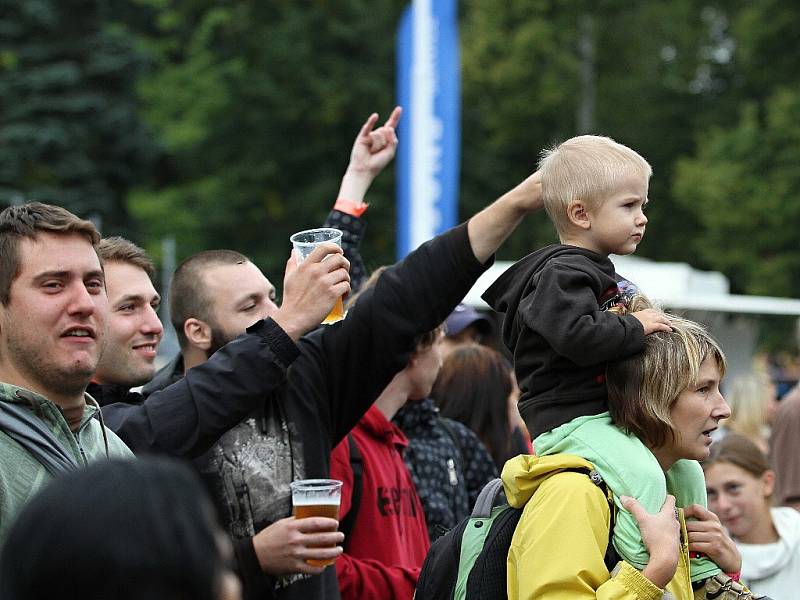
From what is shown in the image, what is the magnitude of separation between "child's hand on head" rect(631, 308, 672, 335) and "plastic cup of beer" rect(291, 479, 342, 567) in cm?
90

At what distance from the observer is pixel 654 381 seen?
10.7 ft

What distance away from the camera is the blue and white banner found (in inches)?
517

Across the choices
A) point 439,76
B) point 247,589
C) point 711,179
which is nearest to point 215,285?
point 247,589

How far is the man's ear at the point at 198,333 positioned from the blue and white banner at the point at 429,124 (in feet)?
28.2

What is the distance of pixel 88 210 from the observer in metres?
26.0

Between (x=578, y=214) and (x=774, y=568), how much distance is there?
2791mm

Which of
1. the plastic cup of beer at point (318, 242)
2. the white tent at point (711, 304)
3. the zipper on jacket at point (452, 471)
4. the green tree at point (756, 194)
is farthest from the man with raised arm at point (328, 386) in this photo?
the green tree at point (756, 194)

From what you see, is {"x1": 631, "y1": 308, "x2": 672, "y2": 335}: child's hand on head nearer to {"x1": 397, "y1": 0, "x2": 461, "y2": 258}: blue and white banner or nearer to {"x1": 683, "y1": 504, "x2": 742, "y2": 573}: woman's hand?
{"x1": 683, "y1": 504, "x2": 742, "y2": 573}: woman's hand

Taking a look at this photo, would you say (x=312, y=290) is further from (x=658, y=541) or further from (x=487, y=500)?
(x=658, y=541)

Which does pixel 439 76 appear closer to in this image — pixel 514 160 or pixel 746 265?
pixel 746 265

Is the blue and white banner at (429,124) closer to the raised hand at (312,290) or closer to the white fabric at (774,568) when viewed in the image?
the white fabric at (774,568)

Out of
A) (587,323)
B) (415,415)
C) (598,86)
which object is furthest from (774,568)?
(598,86)

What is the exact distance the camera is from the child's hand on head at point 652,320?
3.29 metres

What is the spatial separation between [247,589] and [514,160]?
33.8 meters
